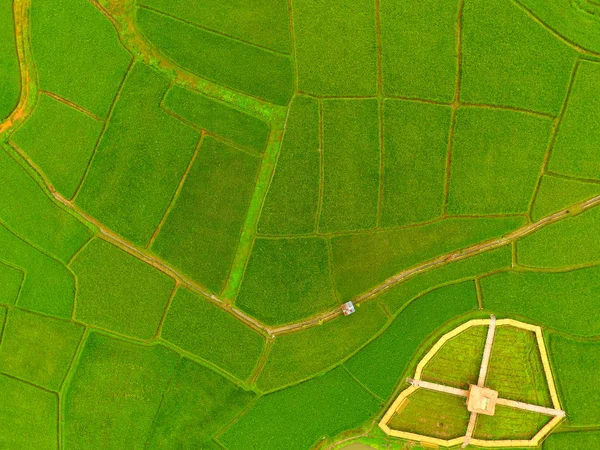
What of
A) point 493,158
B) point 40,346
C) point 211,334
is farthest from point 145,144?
point 493,158

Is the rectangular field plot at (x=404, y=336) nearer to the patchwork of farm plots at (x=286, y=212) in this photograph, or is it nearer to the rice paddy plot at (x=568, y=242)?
the patchwork of farm plots at (x=286, y=212)

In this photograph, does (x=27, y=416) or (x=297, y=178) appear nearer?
(x=297, y=178)

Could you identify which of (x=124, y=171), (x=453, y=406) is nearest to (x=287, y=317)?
(x=453, y=406)

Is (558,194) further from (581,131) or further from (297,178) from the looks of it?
(297,178)

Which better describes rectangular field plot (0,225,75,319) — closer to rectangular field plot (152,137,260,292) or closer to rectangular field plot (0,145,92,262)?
rectangular field plot (0,145,92,262)

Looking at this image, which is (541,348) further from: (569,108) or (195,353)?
(195,353)

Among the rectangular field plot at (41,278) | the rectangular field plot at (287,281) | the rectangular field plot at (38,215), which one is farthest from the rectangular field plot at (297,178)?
the rectangular field plot at (41,278)
